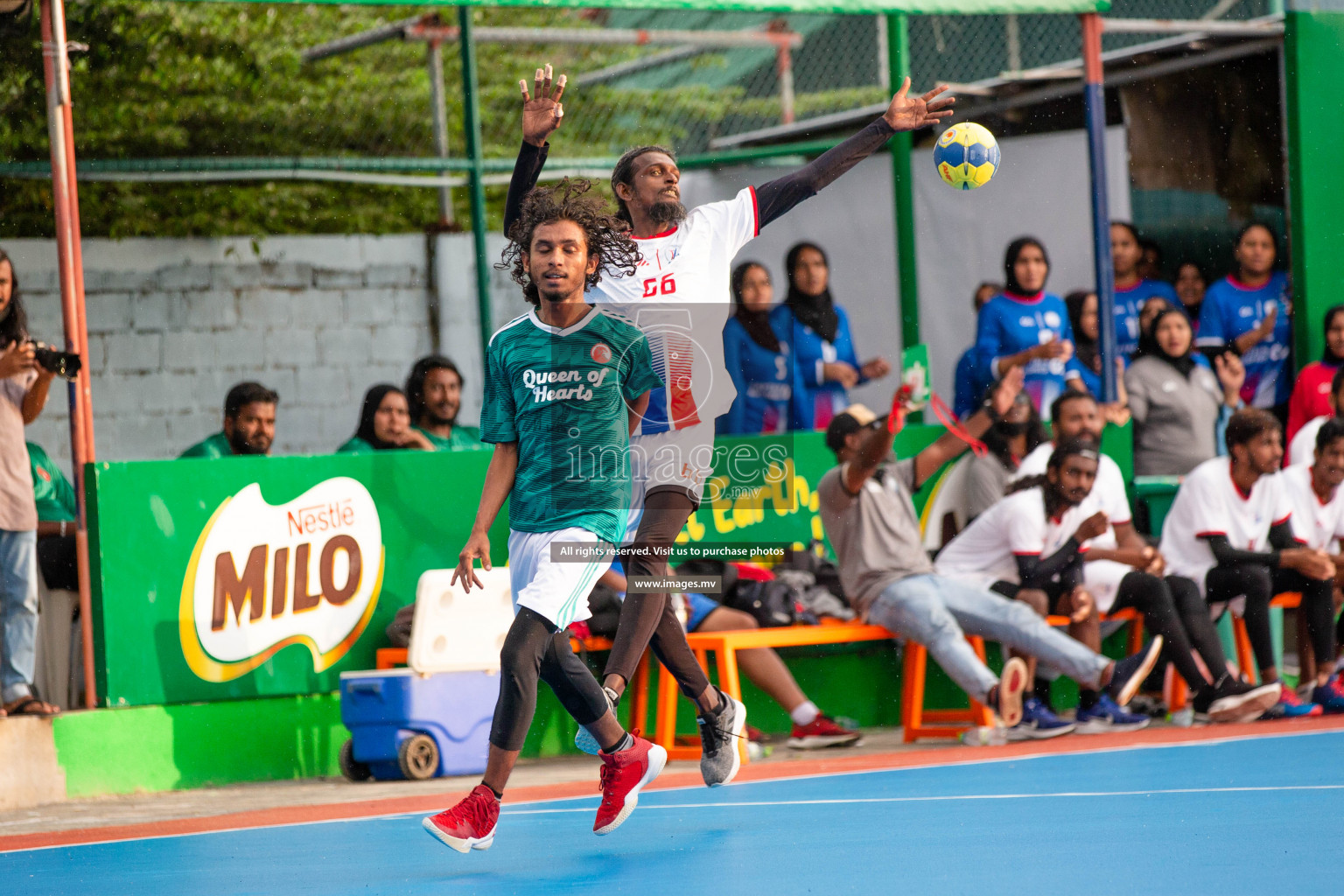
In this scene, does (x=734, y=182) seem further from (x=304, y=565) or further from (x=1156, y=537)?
(x=304, y=565)

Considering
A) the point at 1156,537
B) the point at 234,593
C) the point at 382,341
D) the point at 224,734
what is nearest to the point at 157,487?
the point at 234,593

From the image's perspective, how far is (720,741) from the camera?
6.73 meters

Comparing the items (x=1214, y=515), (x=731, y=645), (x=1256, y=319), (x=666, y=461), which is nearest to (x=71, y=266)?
(x=666, y=461)

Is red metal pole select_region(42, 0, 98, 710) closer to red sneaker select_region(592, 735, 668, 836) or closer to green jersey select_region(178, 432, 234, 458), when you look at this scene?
green jersey select_region(178, 432, 234, 458)

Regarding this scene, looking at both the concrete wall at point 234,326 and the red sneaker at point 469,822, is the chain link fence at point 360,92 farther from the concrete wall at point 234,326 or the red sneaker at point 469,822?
the red sneaker at point 469,822

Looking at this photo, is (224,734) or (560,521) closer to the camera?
(560,521)

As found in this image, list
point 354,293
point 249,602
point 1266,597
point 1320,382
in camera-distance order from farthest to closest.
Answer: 1. point 354,293
2. point 1320,382
3. point 1266,597
4. point 249,602

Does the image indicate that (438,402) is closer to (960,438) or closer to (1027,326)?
(960,438)

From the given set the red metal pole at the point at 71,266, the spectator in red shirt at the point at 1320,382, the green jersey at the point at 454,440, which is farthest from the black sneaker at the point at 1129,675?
the red metal pole at the point at 71,266

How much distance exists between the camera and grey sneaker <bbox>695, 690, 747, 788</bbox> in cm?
673

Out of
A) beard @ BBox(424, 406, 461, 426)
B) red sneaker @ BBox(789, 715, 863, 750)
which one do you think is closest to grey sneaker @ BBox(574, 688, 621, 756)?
red sneaker @ BBox(789, 715, 863, 750)

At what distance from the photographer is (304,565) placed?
8578mm

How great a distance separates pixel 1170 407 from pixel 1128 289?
143 centimetres

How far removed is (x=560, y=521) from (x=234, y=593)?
3263mm
